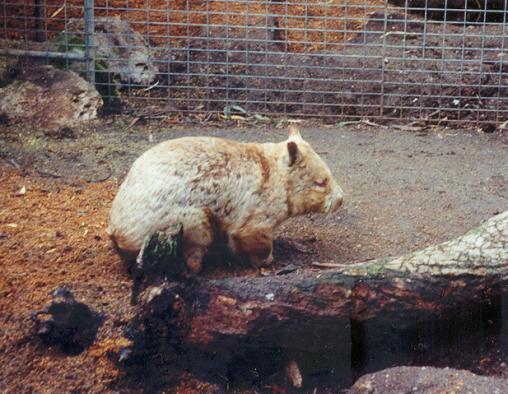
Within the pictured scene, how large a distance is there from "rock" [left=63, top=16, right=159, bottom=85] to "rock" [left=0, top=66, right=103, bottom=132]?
1.19 feet

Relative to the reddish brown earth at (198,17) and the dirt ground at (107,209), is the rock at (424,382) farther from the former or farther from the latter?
the reddish brown earth at (198,17)

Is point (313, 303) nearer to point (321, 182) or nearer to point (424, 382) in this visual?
point (424, 382)

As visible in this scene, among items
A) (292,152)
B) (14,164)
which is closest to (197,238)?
(292,152)

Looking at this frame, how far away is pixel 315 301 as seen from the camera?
124 inches

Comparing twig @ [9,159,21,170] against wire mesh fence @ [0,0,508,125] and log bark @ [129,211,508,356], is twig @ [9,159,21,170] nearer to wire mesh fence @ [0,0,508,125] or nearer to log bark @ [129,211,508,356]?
wire mesh fence @ [0,0,508,125]

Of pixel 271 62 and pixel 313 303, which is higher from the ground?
pixel 271 62

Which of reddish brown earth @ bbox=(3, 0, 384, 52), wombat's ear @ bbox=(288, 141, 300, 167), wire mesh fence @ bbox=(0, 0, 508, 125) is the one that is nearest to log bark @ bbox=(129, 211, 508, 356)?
wombat's ear @ bbox=(288, 141, 300, 167)

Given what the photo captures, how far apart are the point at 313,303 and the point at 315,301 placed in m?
0.01

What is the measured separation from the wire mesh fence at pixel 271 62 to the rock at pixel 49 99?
0.28 metres

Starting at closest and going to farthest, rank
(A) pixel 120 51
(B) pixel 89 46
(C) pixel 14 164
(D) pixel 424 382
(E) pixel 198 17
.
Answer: (D) pixel 424 382
(C) pixel 14 164
(B) pixel 89 46
(A) pixel 120 51
(E) pixel 198 17

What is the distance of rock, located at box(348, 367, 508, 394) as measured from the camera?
2.92m

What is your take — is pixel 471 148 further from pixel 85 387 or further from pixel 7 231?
pixel 85 387

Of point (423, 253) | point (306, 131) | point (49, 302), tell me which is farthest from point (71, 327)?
point (306, 131)

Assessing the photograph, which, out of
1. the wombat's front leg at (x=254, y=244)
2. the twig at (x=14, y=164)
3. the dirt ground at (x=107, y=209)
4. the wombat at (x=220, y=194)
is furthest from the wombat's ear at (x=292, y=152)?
the twig at (x=14, y=164)
